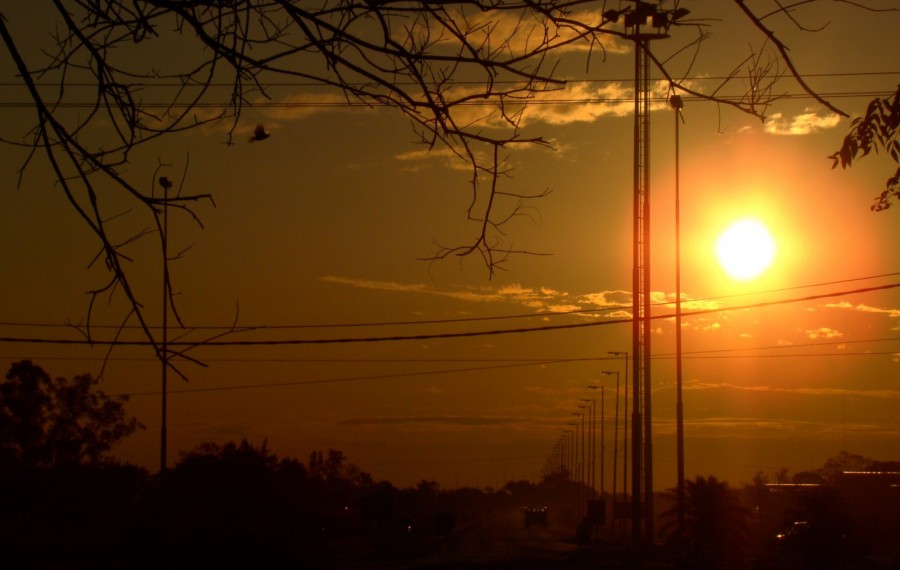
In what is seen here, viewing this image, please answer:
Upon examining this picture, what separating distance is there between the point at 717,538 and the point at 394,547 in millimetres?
27294

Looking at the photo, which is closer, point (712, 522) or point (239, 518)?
point (712, 522)

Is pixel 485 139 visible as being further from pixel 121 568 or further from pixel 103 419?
pixel 103 419

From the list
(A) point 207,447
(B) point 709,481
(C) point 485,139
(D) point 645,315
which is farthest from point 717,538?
(C) point 485,139

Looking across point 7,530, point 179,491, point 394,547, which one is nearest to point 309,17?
point 7,530

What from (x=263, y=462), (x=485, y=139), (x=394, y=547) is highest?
(x=485, y=139)

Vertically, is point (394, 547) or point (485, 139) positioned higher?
point (485, 139)

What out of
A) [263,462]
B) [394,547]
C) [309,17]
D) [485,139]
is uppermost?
[309,17]

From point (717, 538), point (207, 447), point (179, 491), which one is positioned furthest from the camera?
point (207, 447)

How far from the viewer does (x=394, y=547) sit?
65688 mm

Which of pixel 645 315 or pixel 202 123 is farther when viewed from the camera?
pixel 645 315

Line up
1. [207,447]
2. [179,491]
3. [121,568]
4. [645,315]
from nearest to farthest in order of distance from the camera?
[645,315] < [121,568] < [179,491] < [207,447]

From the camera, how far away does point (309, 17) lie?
15.4 ft

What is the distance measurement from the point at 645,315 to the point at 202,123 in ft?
91.5

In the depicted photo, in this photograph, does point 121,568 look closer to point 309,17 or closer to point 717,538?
point 717,538
